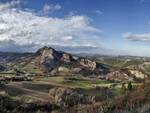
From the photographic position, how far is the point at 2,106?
539 ft

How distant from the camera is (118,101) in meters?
164

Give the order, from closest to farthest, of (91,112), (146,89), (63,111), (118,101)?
(91,112), (63,111), (118,101), (146,89)

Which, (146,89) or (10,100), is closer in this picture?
(10,100)

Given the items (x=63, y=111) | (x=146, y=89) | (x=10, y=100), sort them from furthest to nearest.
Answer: (x=146, y=89), (x=10, y=100), (x=63, y=111)

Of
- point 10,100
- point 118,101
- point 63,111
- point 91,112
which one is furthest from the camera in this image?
point 10,100

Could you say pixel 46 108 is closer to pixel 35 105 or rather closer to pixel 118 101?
pixel 35 105

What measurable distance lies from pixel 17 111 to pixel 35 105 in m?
16.1

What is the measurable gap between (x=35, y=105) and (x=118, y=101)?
44.8 metres

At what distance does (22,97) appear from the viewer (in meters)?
196

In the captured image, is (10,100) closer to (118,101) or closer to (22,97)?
(22,97)

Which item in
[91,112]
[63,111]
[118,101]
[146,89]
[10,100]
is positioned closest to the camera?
[91,112]

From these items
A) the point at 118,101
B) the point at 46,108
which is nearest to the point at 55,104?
the point at 46,108

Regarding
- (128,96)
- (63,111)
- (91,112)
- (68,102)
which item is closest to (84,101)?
(68,102)

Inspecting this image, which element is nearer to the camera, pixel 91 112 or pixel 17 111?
pixel 91 112
